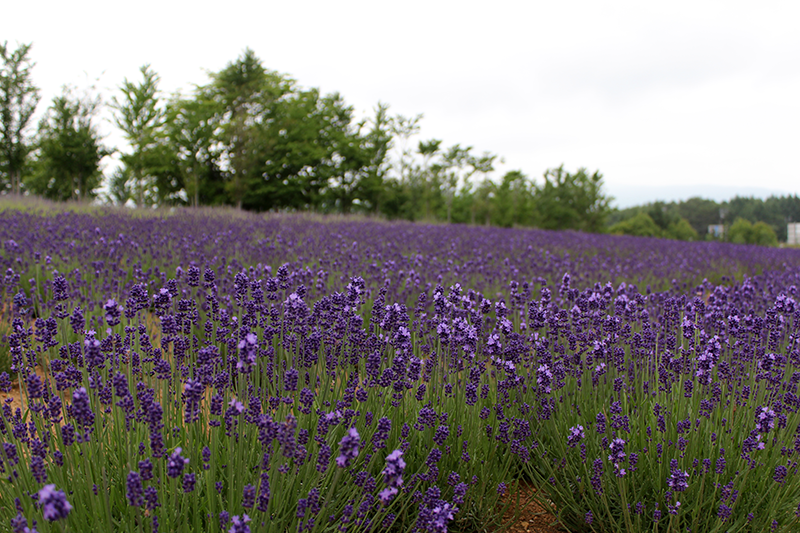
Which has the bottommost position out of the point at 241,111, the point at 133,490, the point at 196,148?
the point at 133,490

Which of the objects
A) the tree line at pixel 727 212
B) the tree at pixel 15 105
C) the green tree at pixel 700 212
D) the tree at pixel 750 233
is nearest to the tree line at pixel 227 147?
the tree at pixel 15 105

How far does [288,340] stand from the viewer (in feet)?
8.18

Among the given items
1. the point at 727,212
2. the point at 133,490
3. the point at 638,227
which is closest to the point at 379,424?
the point at 133,490

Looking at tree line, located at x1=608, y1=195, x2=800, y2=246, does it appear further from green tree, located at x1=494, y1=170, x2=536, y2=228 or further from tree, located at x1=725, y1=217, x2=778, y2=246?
green tree, located at x1=494, y1=170, x2=536, y2=228

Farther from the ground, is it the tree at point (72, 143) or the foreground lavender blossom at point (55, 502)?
the tree at point (72, 143)

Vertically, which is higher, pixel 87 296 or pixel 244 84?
pixel 244 84

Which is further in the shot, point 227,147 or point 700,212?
point 700,212

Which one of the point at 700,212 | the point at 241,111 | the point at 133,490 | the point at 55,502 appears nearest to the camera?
the point at 55,502

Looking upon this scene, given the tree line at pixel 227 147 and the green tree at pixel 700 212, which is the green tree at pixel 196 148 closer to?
the tree line at pixel 227 147

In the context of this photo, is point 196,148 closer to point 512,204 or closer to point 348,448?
point 512,204

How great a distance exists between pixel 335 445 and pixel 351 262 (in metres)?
3.66

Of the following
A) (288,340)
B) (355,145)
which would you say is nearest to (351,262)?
(288,340)

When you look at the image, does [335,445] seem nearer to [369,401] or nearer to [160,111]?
[369,401]

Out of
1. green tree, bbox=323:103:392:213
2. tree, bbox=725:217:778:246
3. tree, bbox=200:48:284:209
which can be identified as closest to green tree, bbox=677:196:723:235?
tree, bbox=725:217:778:246
